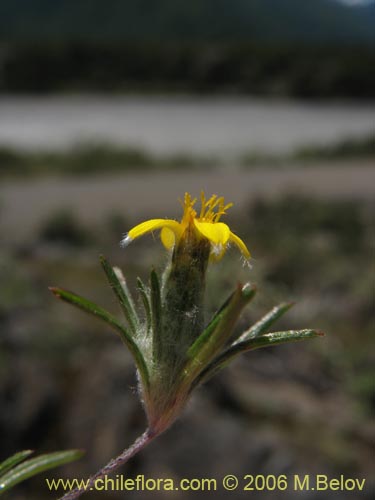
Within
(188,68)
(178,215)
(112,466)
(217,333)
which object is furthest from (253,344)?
(188,68)

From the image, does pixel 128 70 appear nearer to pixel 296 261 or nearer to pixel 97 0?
pixel 296 261

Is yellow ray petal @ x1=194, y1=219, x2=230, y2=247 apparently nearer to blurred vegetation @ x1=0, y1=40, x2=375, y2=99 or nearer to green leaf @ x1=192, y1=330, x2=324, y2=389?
green leaf @ x1=192, y1=330, x2=324, y2=389

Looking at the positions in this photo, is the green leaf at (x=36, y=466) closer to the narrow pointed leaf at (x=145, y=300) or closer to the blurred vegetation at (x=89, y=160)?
the narrow pointed leaf at (x=145, y=300)

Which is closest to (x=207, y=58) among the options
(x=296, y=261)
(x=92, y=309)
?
(x=296, y=261)

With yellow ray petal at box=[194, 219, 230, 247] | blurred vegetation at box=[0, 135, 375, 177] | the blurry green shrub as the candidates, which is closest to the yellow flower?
yellow ray petal at box=[194, 219, 230, 247]

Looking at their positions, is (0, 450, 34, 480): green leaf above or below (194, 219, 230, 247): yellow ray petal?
below

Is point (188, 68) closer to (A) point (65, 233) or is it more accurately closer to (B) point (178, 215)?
(B) point (178, 215)
